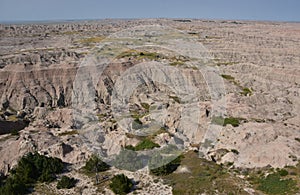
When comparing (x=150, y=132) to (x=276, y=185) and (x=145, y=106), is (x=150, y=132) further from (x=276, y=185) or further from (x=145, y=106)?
(x=145, y=106)

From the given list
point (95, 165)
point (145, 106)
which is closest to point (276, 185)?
point (95, 165)

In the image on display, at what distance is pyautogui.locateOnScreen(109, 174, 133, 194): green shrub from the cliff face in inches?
271

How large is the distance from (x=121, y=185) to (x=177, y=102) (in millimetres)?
24493

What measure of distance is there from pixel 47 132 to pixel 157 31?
111 meters

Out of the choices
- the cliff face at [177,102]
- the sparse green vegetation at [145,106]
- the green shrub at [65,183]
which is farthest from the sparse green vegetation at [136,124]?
the green shrub at [65,183]

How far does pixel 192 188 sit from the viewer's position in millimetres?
24938

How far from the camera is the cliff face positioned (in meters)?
31.4

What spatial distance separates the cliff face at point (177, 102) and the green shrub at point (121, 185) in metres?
6.87

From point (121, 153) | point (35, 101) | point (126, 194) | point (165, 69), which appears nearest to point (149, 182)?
point (126, 194)

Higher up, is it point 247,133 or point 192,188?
point 247,133

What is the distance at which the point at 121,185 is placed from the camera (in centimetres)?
2548

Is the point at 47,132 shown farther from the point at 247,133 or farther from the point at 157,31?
the point at 157,31

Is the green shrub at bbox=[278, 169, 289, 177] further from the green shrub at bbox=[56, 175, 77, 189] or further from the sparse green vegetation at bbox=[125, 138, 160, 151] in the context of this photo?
the green shrub at bbox=[56, 175, 77, 189]

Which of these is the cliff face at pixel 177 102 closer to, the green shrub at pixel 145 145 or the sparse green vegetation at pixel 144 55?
the sparse green vegetation at pixel 144 55
